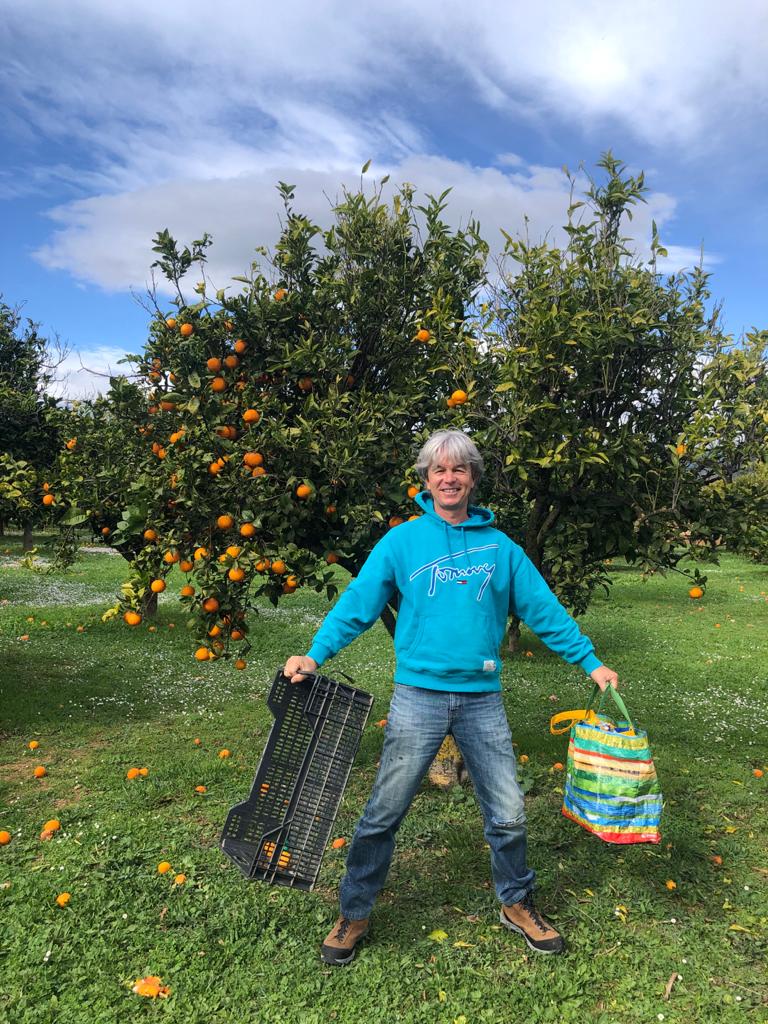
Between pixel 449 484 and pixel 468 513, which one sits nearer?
pixel 449 484

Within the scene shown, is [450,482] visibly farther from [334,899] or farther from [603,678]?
[334,899]

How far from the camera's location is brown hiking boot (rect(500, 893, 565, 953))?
3469mm

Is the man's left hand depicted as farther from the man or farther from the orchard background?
the orchard background

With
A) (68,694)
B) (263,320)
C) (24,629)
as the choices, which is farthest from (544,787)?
(24,629)

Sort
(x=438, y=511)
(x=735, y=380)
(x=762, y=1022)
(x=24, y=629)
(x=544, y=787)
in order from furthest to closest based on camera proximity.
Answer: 1. (x=24, y=629)
2. (x=544, y=787)
3. (x=735, y=380)
4. (x=438, y=511)
5. (x=762, y=1022)

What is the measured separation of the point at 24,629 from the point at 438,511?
10.1 m

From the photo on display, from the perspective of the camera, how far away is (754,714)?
8.23 m

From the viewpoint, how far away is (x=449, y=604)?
126 inches

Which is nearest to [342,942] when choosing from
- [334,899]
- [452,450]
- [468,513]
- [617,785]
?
[334,899]

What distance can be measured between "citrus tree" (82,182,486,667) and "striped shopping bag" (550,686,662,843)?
1.72 metres

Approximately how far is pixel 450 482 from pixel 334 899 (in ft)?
7.94

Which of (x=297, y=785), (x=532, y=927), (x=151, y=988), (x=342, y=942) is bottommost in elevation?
(x=151, y=988)

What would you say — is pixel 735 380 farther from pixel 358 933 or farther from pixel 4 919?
pixel 4 919

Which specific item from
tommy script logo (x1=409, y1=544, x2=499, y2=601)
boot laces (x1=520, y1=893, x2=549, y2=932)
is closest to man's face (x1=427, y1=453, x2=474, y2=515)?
tommy script logo (x1=409, y1=544, x2=499, y2=601)
